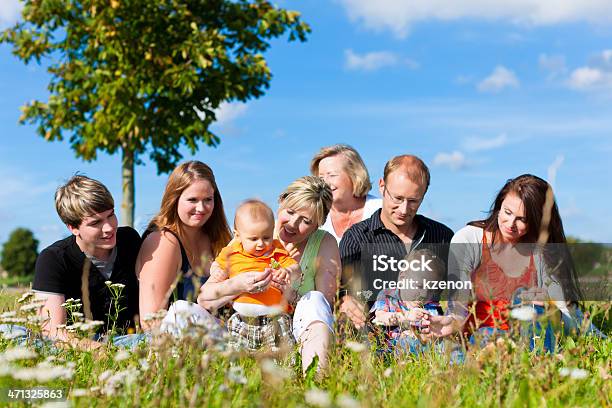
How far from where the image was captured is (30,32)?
1513cm

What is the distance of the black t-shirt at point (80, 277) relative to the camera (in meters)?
4.83

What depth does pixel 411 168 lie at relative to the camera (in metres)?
5.00

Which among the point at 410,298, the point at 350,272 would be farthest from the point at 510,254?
the point at 350,272

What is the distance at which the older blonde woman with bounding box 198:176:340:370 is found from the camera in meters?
4.16

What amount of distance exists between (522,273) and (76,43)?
12707 millimetres

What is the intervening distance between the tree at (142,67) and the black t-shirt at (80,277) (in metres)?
8.57

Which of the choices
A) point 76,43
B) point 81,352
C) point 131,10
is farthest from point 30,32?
point 81,352

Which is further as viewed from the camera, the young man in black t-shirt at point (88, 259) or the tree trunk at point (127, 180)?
the tree trunk at point (127, 180)

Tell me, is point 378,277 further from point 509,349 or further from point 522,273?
point 509,349

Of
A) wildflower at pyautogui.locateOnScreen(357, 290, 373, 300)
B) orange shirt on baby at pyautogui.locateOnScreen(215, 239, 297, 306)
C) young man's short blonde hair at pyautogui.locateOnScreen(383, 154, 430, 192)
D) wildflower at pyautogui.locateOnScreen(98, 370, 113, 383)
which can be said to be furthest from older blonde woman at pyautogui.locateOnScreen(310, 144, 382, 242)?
wildflower at pyautogui.locateOnScreen(98, 370, 113, 383)

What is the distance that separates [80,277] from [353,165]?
2.59 meters

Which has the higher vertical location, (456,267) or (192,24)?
(192,24)

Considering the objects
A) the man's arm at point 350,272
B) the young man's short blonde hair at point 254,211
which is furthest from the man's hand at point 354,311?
the young man's short blonde hair at point 254,211

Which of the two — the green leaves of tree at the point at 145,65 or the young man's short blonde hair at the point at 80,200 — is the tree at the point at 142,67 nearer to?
the green leaves of tree at the point at 145,65
